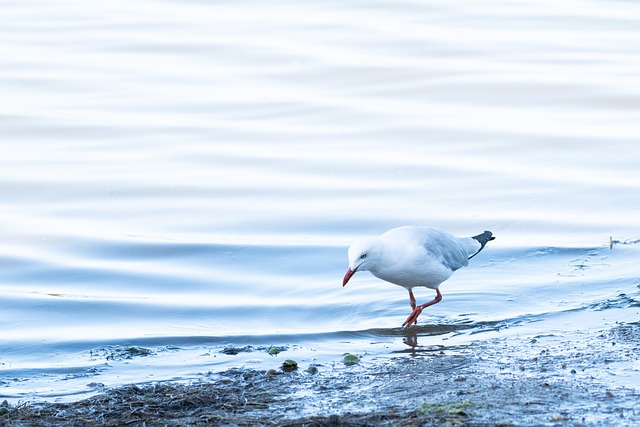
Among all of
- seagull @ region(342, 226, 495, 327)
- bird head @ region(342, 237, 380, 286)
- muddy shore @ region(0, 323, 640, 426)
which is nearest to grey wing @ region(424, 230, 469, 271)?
seagull @ region(342, 226, 495, 327)

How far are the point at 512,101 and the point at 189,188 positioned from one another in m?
6.19

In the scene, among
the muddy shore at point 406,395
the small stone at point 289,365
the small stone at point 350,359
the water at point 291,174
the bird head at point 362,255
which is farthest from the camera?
the water at point 291,174

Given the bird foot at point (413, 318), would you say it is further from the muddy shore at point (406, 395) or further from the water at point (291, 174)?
the muddy shore at point (406, 395)

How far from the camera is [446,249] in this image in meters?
9.41

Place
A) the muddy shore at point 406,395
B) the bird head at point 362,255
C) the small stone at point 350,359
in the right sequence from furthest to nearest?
the bird head at point 362,255, the small stone at point 350,359, the muddy shore at point 406,395

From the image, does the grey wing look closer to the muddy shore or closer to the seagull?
the seagull

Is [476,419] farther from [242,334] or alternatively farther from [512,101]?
[512,101]

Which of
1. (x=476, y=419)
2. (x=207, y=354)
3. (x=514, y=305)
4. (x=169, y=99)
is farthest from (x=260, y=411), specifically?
(x=169, y=99)

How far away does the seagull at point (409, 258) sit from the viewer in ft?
28.3

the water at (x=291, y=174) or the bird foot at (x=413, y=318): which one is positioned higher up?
the water at (x=291, y=174)

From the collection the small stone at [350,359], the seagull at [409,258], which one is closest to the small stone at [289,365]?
the small stone at [350,359]

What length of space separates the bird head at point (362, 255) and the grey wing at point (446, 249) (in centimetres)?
58

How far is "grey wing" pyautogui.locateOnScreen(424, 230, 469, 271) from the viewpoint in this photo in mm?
9180

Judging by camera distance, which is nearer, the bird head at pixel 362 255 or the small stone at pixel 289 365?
the small stone at pixel 289 365
